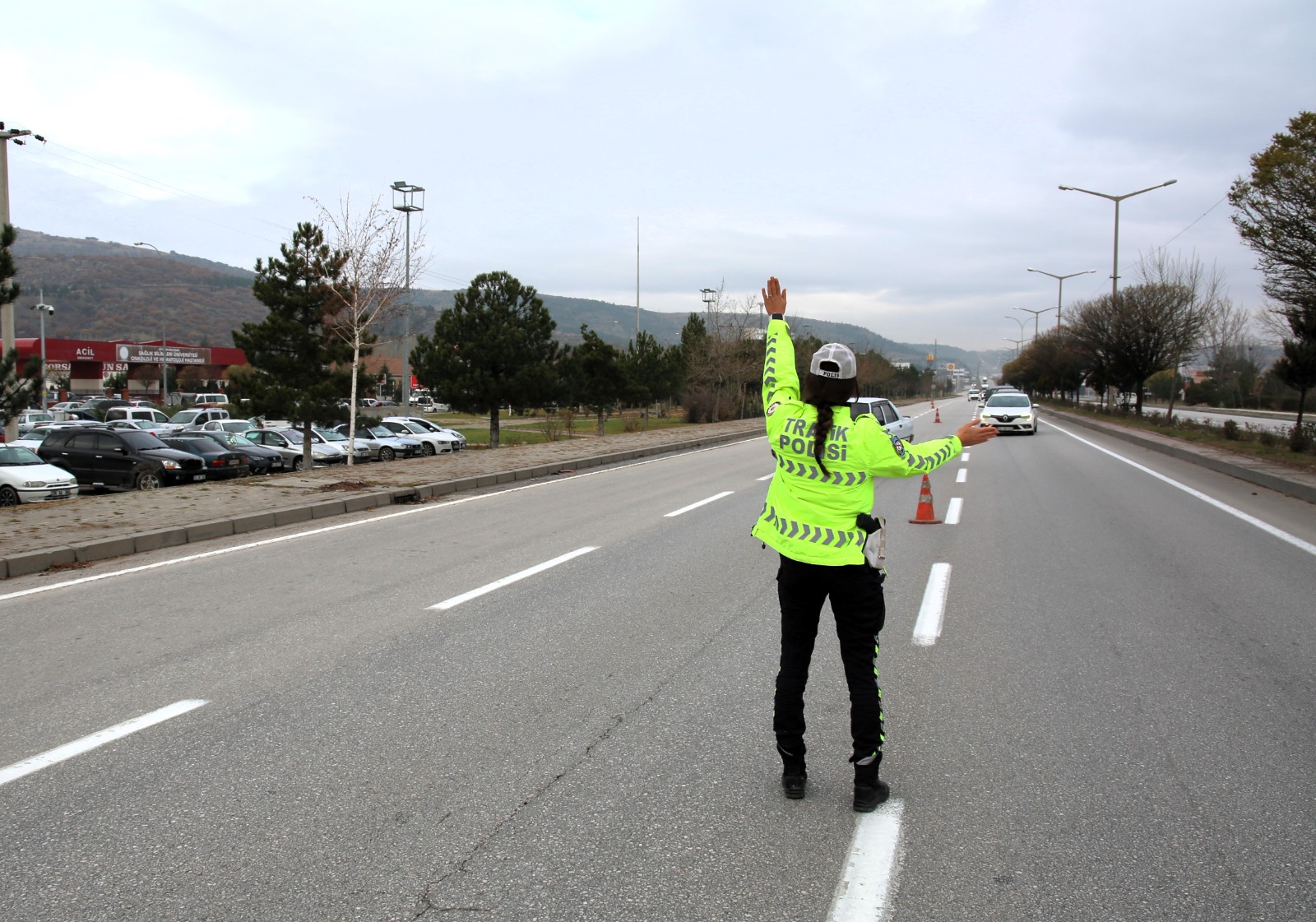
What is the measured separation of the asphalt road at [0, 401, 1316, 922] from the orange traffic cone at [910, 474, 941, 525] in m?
3.09

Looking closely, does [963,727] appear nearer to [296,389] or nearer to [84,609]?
[84,609]

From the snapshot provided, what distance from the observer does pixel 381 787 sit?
12.4 feet

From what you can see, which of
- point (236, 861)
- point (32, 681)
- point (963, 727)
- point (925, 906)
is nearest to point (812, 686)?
point (963, 727)

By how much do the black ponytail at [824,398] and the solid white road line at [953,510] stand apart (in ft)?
28.2

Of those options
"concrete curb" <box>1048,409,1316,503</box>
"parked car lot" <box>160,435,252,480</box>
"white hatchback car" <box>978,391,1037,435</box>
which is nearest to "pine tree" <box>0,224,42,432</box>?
"parked car lot" <box>160,435,252,480</box>

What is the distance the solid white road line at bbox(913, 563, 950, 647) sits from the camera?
20.4ft

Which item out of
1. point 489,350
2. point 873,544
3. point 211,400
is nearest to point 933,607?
point 873,544

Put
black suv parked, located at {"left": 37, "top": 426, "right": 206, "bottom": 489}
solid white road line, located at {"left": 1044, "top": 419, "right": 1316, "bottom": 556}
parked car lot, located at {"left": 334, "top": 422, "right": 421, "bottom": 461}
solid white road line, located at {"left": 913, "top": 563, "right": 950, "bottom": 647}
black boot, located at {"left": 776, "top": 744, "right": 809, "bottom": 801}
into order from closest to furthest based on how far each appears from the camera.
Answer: black boot, located at {"left": 776, "top": 744, "right": 809, "bottom": 801}, solid white road line, located at {"left": 913, "top": 563, "right": 950, "bottom": 647}, solid white road line, located at {"left": 1044, "top": 419, "right": 1316, "bottom": 556}, black suv parked, located at {"left": 37, "top": 426, "right": 206, "bottom": 489}, parked car lot, located at {"left": 334, "top": 422, "right": 421, "bottom": 461}

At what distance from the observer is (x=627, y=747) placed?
420cm

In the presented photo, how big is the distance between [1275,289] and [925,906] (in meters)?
22.1

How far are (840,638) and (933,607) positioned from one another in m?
3.75

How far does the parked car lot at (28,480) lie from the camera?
1783 centimetres

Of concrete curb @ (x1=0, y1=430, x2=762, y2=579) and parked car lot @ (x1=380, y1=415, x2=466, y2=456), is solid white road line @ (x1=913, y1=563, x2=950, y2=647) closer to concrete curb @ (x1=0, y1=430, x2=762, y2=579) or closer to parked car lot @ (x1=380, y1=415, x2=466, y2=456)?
concrete curb @ (x1=0, y1=430, x2=762, y2=579)

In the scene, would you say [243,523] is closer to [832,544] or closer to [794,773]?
[794,773]
